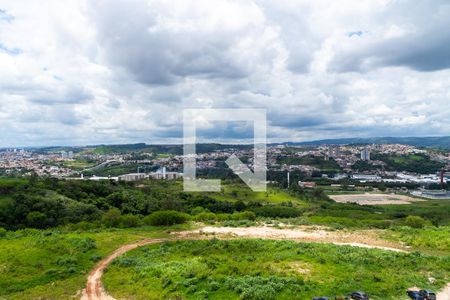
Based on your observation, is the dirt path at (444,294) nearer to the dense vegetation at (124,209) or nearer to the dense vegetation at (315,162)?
the dense vegetation at (124,209)

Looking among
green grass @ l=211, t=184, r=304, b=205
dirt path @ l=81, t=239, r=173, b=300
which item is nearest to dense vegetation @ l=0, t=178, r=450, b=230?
green grass @ l=211, t=184, r=304, b=205

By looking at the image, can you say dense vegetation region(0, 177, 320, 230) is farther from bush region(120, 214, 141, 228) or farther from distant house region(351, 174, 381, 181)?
distant house region(351, 174, 381, 181)

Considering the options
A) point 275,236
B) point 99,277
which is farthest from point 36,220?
point 275,236

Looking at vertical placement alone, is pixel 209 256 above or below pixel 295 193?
above

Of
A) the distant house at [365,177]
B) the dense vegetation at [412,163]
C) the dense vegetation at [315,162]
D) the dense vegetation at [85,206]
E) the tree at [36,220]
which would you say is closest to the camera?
the tree at [36,220]

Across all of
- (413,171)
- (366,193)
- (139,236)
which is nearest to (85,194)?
(139,236)

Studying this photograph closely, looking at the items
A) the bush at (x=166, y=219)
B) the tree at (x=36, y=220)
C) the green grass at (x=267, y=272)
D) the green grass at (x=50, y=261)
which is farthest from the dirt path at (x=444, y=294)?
the tree at (x=36, y=220)

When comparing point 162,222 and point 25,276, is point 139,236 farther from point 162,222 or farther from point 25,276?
point 25,276
